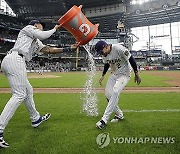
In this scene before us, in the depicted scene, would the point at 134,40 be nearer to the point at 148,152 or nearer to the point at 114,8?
the point at 114,8

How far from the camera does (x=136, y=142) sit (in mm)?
4000

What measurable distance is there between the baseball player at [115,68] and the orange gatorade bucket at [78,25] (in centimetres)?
60

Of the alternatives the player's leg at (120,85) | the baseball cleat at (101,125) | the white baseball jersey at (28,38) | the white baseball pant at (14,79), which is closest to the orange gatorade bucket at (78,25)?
the white baseball jersey at (28,38)

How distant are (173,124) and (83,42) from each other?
8.21 ft

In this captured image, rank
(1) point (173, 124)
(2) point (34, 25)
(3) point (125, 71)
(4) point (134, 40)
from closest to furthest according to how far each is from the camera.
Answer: (2) point (34, 25) < (1) point (173, 124) < (3) point (125, 71) < (4) point (134, 40)

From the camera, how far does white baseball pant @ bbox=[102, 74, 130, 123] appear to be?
17.2 ft

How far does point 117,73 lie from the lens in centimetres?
579

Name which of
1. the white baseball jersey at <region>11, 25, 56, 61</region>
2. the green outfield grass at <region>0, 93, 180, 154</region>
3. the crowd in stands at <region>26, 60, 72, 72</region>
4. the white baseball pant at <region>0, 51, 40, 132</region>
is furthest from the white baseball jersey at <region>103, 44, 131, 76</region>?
the crowd in stands at <region>26, 60, 72, 72</region>

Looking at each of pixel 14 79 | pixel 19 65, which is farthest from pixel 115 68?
pixel 14 79

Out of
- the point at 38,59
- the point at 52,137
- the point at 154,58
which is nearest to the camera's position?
the point at 52,137

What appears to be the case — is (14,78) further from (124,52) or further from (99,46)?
(124,52)

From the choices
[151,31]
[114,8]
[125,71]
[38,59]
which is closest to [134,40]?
[151,31]

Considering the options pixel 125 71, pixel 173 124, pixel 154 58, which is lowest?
pixel 154 58
